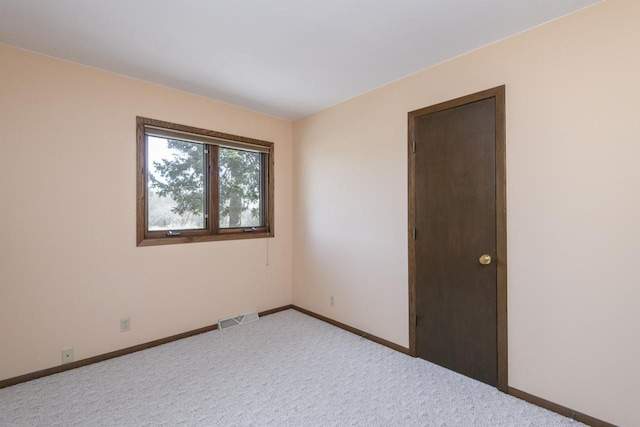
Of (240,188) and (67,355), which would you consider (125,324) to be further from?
(240,188)

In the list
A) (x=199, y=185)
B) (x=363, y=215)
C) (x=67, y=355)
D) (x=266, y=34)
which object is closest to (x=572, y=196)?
(x=363, y=215)

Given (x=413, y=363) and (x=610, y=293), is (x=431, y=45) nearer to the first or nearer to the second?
(x=610, y=293)

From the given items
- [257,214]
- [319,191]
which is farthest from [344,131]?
[257,214]

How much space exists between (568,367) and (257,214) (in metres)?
3.22

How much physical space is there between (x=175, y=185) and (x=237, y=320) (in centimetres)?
166

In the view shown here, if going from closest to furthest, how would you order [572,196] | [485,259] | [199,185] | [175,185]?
[572,196], [485,259], [175,185], [199,185]

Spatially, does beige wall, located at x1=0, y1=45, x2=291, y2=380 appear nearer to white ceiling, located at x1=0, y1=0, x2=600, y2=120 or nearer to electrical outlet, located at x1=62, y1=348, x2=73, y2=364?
electrical outlet, located at x1=62, y1=348, x2=73, y2=364

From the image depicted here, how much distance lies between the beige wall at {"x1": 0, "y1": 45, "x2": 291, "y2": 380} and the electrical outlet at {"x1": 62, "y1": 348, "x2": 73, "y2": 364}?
5cm

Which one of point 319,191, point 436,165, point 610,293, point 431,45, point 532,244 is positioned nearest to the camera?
point 610,293

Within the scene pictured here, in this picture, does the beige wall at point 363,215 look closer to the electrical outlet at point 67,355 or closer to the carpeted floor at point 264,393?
the electrical outlet at point 67,355

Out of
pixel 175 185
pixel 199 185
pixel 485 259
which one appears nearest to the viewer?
pixel 485 259

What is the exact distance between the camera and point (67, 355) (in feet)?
8.18

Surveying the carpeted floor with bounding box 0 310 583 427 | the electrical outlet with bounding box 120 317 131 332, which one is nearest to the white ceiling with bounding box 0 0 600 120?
the electrical outlet with bounding box 120 317 131 332

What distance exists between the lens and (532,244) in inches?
81.1
